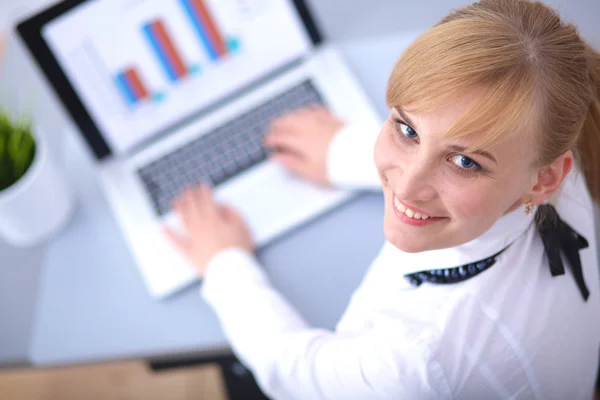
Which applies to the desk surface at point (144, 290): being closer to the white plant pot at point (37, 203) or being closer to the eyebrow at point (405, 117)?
the white plant pot at point (37, 203)

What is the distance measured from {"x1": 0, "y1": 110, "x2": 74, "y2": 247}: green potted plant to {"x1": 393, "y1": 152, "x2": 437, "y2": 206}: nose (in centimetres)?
55

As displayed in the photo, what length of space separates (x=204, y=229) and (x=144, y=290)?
13cm

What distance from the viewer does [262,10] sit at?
96 cm

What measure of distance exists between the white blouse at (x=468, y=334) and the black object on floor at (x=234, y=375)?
0.29 m

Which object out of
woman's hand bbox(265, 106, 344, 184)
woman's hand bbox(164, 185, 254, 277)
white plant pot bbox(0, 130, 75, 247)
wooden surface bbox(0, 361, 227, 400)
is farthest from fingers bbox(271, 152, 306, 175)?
wooden surface bbox(0, 361, 227, 400)

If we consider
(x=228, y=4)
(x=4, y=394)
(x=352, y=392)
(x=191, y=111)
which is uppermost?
(x=228, y=4)

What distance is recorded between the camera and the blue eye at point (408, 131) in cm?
59

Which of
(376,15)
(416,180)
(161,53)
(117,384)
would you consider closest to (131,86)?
(161,53)

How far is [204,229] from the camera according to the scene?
90cm

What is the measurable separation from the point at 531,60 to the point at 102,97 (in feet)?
2.17

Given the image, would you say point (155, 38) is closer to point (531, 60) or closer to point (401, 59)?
point (401, 59)

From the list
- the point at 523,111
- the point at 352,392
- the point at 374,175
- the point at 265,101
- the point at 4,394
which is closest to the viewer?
the point at 523,111

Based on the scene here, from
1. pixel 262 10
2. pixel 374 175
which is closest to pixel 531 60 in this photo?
pixel 374 175

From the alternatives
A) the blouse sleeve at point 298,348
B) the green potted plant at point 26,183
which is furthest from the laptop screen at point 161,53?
the blouse sleeve at point 298,348
